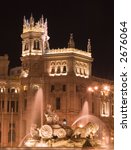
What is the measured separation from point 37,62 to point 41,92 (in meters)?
4.95

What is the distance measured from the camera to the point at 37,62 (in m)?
70.8

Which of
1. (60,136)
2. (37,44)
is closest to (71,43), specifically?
(37,44)

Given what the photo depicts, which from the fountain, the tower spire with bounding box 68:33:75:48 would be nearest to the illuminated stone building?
the tower spire with bounding box 68:33:75:48

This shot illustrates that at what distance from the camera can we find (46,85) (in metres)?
69.0

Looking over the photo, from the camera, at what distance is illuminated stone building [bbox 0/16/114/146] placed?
6844 cm

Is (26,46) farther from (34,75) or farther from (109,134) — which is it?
(109,134)

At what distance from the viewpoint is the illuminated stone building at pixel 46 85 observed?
225ft

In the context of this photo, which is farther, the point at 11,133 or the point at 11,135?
the point at 11,133

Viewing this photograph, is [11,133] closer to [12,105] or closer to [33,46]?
[12,105]

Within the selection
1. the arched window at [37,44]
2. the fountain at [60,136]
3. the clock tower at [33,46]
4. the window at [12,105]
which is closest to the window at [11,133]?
the window at [12,105]

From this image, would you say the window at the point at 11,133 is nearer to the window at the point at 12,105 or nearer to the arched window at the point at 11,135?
the arched window at the point at 11,135

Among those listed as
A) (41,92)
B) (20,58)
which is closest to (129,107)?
(41,92)

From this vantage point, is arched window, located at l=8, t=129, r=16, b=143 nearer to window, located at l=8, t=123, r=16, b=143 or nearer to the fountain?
window, located at l=8, t=123, r=16, b=143

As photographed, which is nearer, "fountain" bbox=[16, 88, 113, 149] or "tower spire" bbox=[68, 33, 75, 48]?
"fountain" bbox=[16, 88, 113, 149]
